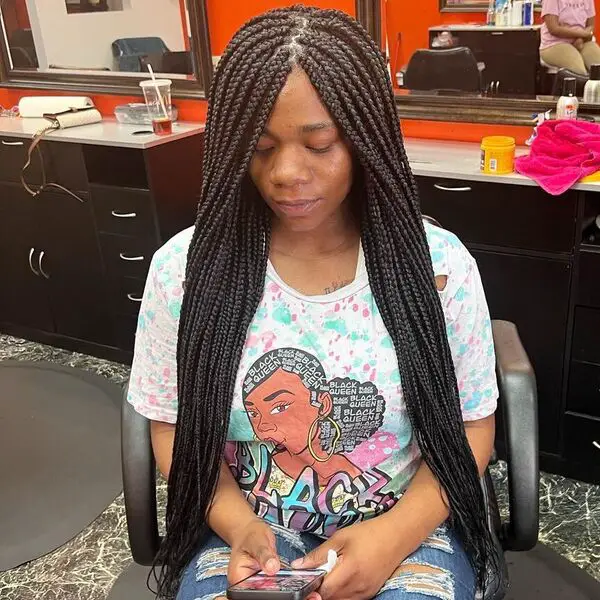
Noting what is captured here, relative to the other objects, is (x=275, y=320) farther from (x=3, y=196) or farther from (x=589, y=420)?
(x=3, y=196)

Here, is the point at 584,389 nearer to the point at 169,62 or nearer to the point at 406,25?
the point at 406,25

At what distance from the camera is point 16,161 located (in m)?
2.68

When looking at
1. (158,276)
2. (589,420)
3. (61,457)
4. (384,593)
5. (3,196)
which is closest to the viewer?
(384,593)

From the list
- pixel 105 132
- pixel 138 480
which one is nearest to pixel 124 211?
pixel 105 132

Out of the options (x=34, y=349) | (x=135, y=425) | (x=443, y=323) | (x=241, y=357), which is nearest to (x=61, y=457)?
(x=34, y=349)

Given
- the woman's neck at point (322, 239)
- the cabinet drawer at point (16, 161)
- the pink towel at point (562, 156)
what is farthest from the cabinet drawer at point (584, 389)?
the cabinet drawer at point (16, 161)

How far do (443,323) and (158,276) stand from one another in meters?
0.41

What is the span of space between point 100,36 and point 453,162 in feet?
4.97

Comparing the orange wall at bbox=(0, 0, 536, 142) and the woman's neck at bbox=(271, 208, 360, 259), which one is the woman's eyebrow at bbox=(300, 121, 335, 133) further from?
the orange wall at bbox=(0, 0, 536, 142)

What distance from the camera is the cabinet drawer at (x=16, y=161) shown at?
2623mm

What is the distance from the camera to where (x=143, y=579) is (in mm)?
1797

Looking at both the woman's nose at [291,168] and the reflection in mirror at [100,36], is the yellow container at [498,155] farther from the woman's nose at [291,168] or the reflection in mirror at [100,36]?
the reflection in mirror at [100,36]

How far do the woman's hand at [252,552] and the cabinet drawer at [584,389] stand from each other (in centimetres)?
121

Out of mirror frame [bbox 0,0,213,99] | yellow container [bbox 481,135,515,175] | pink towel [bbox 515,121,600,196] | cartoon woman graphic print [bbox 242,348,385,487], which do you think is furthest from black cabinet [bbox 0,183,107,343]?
cartoon woman graphic print [bbox 242,348,385,487]
